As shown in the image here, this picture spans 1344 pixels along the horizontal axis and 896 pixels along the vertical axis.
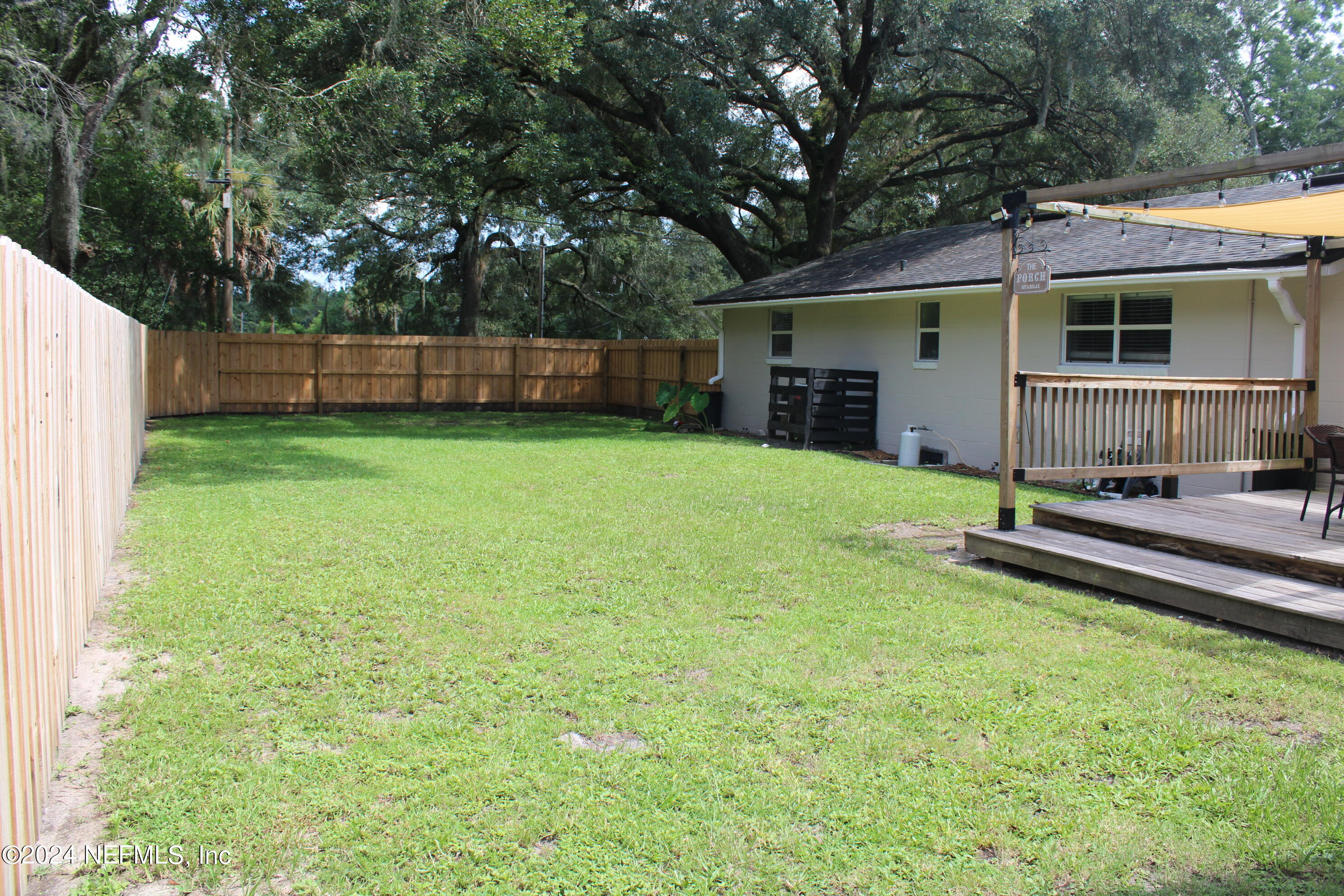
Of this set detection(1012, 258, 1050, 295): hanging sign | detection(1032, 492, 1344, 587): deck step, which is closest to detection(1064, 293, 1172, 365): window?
detection(1032, 492, 1344, 587): deck step

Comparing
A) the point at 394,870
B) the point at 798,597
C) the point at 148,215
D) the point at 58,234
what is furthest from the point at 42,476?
the point at 148,215

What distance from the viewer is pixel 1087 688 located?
4.15 meters

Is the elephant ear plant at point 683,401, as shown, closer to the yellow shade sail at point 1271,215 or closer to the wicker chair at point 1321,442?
the yellow shade sail at point 1271,215

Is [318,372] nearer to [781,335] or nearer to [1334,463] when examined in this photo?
[781,335]

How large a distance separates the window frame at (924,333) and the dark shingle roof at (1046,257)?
48 cm

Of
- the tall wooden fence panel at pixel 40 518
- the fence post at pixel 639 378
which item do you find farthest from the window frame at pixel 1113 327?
the fence post at pixel 639 378

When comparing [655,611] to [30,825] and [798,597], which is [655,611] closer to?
[798,597]

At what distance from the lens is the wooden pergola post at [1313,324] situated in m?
8.42

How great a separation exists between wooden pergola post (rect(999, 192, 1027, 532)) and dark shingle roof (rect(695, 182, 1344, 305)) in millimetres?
283

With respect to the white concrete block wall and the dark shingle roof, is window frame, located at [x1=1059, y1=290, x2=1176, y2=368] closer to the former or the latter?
the white concrete block wall

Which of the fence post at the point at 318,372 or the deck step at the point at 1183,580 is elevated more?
the fence post at the point at 318,372

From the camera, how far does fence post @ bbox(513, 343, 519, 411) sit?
2234cm

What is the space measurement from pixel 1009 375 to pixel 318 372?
56.5 ft

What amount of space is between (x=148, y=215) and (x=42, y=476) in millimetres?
21019
